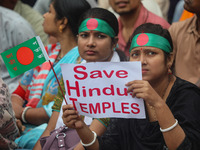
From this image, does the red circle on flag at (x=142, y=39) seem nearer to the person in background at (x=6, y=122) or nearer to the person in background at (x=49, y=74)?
the person in background at (x=6, y=122)

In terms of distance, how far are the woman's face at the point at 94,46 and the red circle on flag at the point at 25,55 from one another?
0.78 meters

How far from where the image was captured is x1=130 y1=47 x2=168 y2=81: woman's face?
2.50m

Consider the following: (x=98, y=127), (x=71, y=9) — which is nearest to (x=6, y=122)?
(x=98, y=127)

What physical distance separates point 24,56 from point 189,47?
1804 millimetres

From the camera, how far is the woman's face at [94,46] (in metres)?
3.15

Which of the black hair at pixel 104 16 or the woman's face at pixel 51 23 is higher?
the black hair at pixel 104 16

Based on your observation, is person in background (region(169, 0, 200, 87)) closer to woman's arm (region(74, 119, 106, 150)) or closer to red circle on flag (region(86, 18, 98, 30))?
Result: red circle on flag (region(86, 18, 98, 30))

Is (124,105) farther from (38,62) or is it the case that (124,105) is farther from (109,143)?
(38,62)

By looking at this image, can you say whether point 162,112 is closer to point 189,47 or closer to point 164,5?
point 189,47

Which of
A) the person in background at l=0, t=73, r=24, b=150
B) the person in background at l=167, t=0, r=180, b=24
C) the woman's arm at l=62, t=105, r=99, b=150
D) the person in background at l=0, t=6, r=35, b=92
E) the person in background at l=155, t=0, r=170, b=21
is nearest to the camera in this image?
the woman's arm at l=62, t=105, r=99, b=150

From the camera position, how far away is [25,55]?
97.0 inches

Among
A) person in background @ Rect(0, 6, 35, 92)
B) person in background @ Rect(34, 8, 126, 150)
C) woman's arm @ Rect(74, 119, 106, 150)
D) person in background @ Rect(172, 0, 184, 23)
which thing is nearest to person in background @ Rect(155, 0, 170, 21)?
person in background @ Rect(172, 0, 184, 23)

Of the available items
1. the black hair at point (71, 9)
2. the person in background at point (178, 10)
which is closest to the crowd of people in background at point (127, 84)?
the black hair at point (71, 9)

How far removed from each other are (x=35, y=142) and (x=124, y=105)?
1359 millimetres
